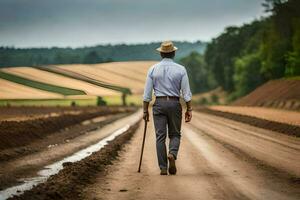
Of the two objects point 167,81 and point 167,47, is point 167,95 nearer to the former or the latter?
point 167,81

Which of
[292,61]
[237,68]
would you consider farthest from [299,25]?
[237,68]

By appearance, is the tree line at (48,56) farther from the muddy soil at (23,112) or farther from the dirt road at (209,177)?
the muddy soil at (23,112)

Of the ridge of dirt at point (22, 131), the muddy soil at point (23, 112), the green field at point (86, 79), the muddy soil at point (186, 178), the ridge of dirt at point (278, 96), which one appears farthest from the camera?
the ridge of dirt at point (278, 96)

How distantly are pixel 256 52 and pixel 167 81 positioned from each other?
10162 centimetres

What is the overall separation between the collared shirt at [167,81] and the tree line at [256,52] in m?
70.6

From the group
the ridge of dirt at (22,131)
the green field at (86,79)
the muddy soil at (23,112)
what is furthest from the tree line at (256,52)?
the green field at (86,79)

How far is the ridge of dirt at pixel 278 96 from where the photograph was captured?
69.6 metres

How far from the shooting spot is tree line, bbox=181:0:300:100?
300 ft

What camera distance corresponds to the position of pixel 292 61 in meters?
84.6

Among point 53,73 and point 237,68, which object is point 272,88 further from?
point 53,73

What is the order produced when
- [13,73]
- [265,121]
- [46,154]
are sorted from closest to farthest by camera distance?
[13,73], [46,154], [265,121]

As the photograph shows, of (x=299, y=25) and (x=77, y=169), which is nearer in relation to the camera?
(x=77, y=169)

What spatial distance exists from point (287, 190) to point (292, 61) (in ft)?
249

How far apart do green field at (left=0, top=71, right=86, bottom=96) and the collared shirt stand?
4.26 ft
